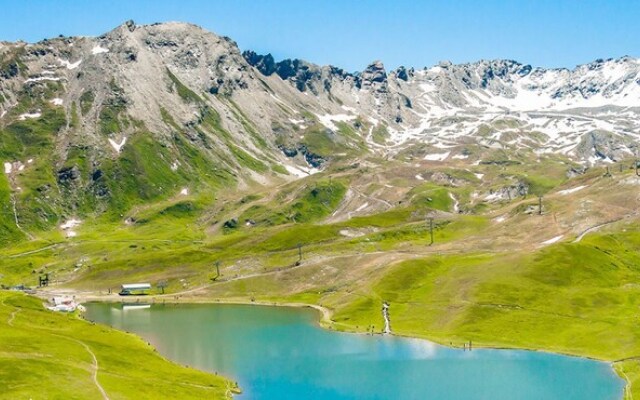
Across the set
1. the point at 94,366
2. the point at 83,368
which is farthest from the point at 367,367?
the point at 83,368

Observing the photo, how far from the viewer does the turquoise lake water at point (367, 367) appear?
116 meters

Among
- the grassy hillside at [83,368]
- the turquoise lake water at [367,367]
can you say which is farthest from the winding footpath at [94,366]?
the turquoise lake water at [367,367]

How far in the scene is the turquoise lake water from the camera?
382 feet

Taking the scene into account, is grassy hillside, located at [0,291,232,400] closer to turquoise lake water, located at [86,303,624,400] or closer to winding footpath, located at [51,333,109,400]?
winding footpath, located at [51,333,109,400]

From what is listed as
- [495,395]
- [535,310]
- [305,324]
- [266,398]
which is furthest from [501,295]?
[266,398]

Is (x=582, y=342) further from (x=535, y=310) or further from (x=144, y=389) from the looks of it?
(x=144, y=389)

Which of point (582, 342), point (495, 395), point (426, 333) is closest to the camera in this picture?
point (495, 395)

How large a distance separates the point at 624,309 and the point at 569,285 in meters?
21.1

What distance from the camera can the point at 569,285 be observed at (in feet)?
618

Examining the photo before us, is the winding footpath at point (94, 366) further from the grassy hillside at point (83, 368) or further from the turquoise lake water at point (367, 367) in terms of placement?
the turquoise lake water at point (367, 367)

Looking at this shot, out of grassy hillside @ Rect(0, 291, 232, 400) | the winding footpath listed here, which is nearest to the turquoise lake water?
grassy hillside @ Rect(0, 291, 232, 400)

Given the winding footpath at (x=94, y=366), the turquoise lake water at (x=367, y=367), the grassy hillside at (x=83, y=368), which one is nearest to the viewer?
the grassy hillside at (x=83, y=368)

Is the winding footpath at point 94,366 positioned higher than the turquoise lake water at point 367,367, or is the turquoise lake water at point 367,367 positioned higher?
the winding footpath at point 94,366

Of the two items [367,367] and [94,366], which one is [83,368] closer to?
[94,366]
